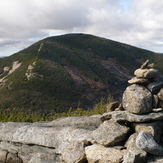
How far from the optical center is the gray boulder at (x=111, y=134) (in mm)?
11688

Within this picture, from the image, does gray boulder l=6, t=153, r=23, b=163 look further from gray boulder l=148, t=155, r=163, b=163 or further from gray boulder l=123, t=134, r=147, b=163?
gray boulder l=148, t=155, r=163, b=163

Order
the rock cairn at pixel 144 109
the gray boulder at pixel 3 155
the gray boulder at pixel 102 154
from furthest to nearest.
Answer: the gray boulder at pixel 3 155 → the rock cairn at pixel 144 109 → the gray boulder at pixel 102 154

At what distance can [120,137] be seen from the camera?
11719 millimetres

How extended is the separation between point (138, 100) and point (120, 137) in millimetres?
2166

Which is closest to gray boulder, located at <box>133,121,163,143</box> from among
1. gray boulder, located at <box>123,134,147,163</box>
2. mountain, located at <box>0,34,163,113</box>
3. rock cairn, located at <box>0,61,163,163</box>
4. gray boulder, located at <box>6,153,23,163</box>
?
rock cairn, located at <box>0,61,163,163</box>

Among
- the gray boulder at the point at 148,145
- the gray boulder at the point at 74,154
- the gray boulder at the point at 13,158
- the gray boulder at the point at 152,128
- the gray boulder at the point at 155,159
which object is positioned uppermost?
the gray boulder at the point at 152,128

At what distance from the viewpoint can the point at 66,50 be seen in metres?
142

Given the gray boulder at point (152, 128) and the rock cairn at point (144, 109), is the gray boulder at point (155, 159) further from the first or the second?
the gray boulder at point (152, 128)

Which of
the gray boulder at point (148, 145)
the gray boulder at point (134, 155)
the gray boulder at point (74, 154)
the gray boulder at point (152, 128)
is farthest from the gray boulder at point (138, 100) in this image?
the gray boulder at point (74, 154)

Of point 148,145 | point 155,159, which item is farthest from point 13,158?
point 155,159

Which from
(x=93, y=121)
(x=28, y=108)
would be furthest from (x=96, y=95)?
(x=93, y=121)

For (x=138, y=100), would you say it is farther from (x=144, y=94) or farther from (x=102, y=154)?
(x=102, y=154)

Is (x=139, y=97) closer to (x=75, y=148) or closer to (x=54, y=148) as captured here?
(x=75, y=148)

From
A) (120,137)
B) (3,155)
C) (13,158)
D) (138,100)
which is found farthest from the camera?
(3,155)
